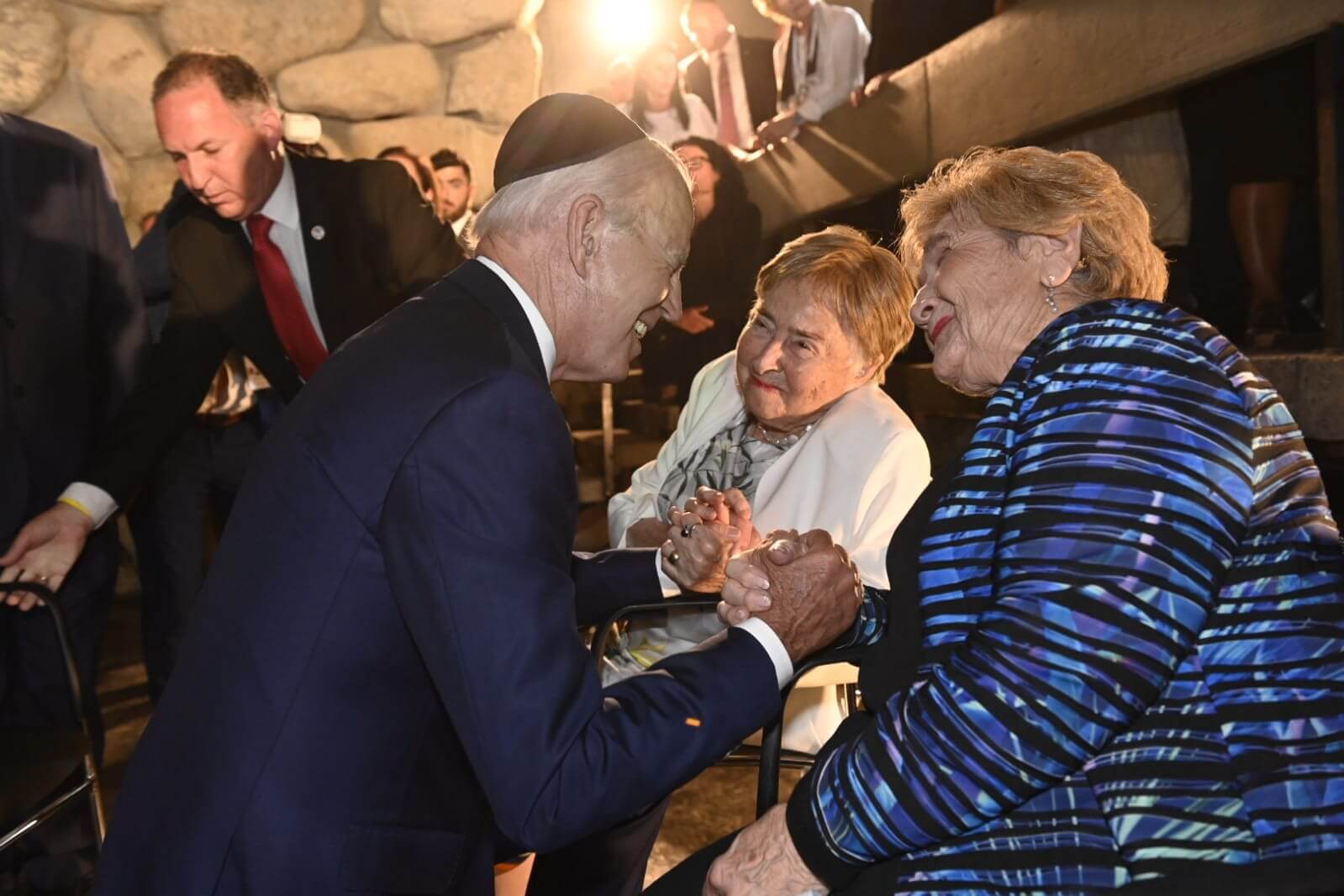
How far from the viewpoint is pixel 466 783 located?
54.8 inches

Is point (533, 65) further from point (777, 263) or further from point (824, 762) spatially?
point (824, 762)

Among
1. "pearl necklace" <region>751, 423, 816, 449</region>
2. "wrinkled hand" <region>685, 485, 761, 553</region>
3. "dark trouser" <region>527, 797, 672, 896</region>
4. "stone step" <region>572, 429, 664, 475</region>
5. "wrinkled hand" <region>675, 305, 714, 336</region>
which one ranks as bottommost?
"stone step" <region>572, 429, 664, 475</region>

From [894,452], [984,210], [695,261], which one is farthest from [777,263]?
[695,261]

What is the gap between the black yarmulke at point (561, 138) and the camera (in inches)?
57.5

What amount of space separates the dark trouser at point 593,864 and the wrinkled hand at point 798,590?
60 centimetres

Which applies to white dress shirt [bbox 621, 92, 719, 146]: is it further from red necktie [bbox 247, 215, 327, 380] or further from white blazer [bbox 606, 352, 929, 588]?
white blazer [bbox 606, 352, 929, 588]

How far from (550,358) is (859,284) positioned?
128cm

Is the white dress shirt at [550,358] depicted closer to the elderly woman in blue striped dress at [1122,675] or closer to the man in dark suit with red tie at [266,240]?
the elderly woman in blue striped dress at [1122,675]

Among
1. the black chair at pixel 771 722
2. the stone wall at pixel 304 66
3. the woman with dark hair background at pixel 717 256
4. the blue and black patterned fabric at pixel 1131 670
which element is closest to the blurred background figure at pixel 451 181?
the stone wall at pixel 304 66

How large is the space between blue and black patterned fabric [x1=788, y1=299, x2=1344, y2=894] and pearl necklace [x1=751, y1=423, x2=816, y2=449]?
4.54 ft

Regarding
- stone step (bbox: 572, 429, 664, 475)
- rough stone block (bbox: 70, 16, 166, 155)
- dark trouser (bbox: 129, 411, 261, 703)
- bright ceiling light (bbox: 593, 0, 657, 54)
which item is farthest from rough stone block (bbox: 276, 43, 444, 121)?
dark trouser (bbox: 129, 411, 261, 703)

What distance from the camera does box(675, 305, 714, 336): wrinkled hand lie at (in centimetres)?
607

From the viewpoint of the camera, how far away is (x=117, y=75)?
8484 millimetres

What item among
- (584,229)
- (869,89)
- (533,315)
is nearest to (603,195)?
(584,229)
